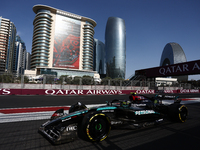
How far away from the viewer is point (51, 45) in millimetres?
73188

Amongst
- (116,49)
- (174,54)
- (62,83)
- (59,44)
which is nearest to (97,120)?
(62,83)

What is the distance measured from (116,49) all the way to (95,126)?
11193 centimetres

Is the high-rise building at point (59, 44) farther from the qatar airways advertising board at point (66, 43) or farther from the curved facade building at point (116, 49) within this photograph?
the curved facade building at point (116, 49)

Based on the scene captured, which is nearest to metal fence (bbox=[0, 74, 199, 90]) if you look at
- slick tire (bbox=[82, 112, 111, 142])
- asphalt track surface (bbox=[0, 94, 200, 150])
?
asphalt track surface (bbox=[0, 94, 200, 150])

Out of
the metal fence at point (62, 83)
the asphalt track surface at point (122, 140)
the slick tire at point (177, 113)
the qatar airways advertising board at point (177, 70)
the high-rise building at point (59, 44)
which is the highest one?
the high-rise building at point (59, 44)

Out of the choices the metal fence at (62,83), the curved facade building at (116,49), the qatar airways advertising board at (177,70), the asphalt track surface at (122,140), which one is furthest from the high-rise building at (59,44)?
the asphalt track surface at (122,140)

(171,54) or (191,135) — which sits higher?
(171,54)

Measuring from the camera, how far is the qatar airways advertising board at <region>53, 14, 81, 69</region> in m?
73.4

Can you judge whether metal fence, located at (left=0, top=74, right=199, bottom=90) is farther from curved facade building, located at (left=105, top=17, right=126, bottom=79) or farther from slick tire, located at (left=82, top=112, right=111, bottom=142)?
curved facade building, located at (left=105, top=17, right=126, bottom=79)

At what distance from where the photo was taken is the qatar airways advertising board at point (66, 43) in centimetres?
7344

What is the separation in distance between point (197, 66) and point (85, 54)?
68184mm

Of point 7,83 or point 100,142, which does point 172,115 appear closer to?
point 100,142

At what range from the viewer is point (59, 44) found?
245ft

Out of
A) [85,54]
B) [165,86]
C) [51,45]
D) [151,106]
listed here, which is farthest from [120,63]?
[151,106]
